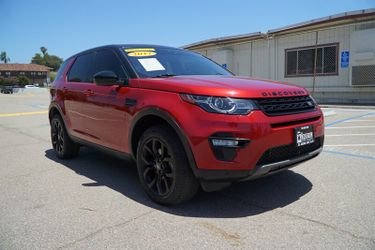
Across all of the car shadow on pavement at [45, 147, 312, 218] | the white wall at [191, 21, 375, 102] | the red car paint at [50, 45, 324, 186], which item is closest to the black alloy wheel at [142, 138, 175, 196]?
the car shadow on pavement at [45, 147, 312, 218]

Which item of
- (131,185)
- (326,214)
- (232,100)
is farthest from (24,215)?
(326,214)

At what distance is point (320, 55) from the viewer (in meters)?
17.8

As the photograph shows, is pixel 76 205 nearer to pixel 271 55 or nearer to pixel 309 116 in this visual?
pixel 309 116

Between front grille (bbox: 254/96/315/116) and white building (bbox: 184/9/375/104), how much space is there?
13905mm

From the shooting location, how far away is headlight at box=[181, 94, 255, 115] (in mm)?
3094

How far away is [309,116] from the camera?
3.58 metres

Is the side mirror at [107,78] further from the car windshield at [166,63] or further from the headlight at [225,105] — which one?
the headlight at [225,105]

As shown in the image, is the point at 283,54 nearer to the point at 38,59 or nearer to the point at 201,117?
the point at 201,117

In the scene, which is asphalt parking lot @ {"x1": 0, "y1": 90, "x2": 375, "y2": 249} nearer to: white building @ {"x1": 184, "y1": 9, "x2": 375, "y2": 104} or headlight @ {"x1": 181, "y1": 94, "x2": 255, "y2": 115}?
headlight @ {"x1": 181, "y1": 94, "x2": 255, "y2": 115}

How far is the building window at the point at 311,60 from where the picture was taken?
17375 millimetres

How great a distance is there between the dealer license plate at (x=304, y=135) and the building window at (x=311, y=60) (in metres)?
15.2

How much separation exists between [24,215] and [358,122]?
881 centimetres

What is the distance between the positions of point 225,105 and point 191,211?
1.13 metres

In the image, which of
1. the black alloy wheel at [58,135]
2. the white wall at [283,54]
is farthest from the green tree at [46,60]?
the black alloy wheel at [58,135]
